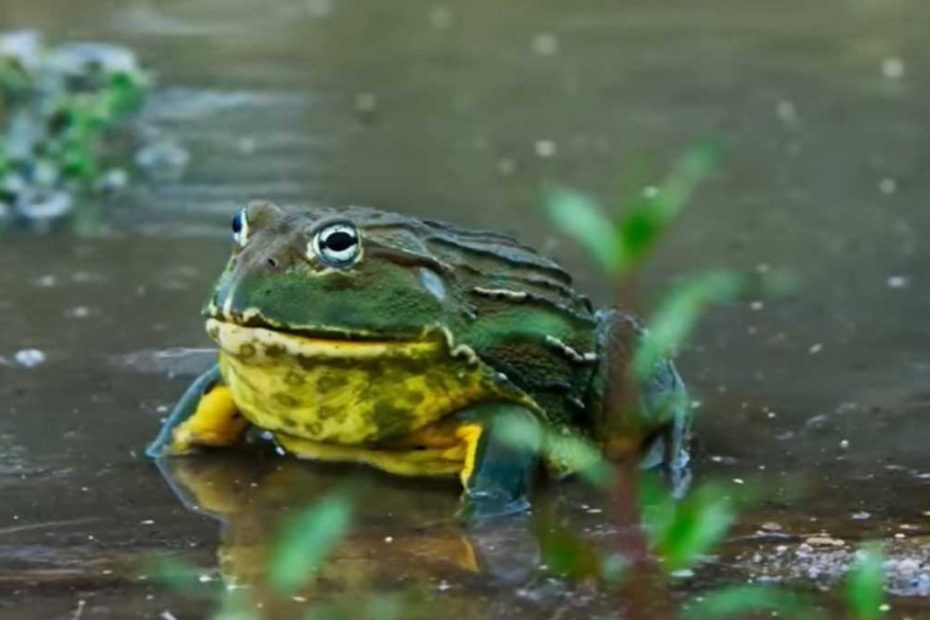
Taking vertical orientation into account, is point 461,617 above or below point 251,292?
below

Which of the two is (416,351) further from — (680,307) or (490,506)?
(680,307)

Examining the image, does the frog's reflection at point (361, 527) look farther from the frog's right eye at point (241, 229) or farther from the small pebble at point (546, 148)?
the small pebble at point (546, 148)

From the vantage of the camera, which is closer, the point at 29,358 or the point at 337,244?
the point at 337,244

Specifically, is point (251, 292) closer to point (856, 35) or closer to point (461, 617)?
point (461, 617)

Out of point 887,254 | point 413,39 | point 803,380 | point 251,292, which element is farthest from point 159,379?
point 413,39

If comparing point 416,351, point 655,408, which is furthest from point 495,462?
point 655,408

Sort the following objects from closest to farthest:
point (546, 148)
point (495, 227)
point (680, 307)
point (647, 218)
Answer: point (647, 218), point (680, 307), point (495, 227), point (546, 148)

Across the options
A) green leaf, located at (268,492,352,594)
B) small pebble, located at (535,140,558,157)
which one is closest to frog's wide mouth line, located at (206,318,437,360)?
green leaf, located at (268,492,352,594)
